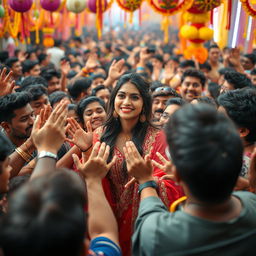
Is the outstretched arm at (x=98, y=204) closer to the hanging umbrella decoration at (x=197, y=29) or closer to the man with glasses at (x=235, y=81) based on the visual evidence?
the man with glasses at (x=235, y=81)

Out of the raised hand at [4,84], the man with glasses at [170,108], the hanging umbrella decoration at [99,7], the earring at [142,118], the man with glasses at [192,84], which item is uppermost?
the hanging umbrella decoration at [99,7]

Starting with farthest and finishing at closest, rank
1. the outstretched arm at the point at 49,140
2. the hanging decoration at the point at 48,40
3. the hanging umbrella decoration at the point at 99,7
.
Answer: the hanging decoration at the point at 48,40, the hanging umbrella decoration at the point at 99,7, the outstretched arm at the point at 49,140

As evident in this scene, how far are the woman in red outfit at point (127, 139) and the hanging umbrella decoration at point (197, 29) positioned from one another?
2524 millimetres

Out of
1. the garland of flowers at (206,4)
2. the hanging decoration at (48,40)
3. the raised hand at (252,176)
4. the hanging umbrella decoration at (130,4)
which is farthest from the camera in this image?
the hanging decoration at (48,40)

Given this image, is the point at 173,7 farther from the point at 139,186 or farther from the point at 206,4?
the point at 139,186

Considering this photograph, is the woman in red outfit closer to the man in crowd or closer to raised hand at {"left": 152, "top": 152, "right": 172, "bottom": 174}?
raised hand at {"left": 152, "top": 152, "right": 172, "bottom": 174}

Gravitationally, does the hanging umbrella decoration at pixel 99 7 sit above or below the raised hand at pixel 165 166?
above

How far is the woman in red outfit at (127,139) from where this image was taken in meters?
2.22

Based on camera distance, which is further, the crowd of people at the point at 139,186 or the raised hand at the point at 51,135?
the raised hand at the point at 51,135

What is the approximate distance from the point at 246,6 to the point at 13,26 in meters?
3.92

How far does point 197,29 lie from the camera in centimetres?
543

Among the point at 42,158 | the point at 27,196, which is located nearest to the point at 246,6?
the point at 42,158

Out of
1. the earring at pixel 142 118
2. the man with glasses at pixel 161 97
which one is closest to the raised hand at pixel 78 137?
the earring at pixel 142 118

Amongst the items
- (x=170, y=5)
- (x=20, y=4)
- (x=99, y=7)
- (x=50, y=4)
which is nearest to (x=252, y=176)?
(x=170, y=5)
